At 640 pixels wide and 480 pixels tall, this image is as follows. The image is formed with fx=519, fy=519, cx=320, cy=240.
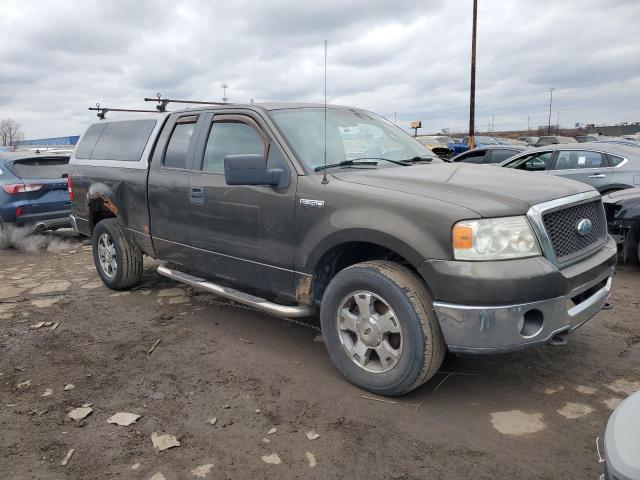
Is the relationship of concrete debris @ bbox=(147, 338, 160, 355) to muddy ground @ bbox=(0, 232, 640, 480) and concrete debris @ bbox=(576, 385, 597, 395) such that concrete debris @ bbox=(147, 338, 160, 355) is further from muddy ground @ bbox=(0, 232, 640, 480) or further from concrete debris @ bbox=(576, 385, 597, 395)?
concrete debris @ bbox=(576, 385, 597, 395)

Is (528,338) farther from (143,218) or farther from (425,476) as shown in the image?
(143,218)

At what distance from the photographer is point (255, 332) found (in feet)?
14.8

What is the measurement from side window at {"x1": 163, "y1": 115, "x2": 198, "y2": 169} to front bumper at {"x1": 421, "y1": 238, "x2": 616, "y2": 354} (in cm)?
263

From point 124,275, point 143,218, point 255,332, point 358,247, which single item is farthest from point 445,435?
point 124,275

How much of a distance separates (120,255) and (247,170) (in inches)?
106

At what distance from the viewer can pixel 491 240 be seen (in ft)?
9.25

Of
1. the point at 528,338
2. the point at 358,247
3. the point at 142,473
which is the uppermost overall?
the point at 358,247

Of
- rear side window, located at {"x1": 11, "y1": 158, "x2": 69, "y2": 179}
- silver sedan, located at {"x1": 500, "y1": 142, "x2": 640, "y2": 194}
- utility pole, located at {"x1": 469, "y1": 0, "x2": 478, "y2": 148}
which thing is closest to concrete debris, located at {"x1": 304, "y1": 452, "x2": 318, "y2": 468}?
silver sedan, located at {"x1": 500, "y1": 142, "x2": 640, "y2": 194}

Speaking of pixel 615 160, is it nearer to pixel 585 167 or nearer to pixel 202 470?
pixel 585 167

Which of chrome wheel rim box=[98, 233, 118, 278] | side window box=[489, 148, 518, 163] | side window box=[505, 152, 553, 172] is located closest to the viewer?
chrome wheel rim box=[98, 233, 118, 278]

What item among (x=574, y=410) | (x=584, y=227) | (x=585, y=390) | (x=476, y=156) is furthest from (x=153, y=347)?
(x=476, y=156)

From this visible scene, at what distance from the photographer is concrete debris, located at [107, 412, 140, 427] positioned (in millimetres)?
3068

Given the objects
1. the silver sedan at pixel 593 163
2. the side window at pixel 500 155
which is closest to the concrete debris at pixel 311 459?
the silver sedan at pixel 593 163

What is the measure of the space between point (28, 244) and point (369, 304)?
24.6 feet
